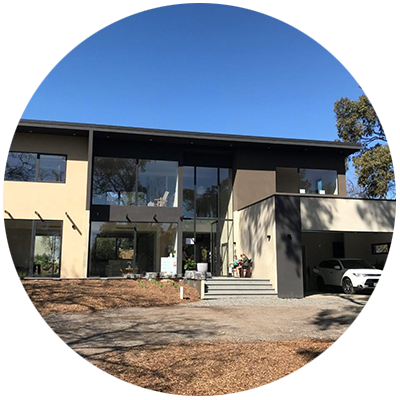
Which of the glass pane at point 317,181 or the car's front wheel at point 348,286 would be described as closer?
the car's front wheel at point 348,286

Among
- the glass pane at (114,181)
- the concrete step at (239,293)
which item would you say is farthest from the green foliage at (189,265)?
the glass pane at (114,181)

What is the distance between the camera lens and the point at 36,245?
16.5 meters

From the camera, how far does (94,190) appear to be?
57.1 ft

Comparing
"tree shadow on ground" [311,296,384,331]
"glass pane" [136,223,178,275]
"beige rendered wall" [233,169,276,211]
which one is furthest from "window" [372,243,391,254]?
"glass pane" [136,223,178,275]

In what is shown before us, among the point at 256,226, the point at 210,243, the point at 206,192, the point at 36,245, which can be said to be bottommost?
the point at 36,245

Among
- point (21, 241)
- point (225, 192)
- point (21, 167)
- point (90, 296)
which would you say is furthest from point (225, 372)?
point (21, 167)

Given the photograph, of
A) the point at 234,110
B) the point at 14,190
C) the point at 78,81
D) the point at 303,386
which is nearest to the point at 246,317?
the point at 303,386

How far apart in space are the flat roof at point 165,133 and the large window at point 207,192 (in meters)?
2.06

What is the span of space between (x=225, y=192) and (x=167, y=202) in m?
3.23

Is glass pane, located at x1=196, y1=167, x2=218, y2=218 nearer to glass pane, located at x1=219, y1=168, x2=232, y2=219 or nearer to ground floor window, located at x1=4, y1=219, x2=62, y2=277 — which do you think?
glass pane, located at x1=219, y1=168, x2=232, y2=219

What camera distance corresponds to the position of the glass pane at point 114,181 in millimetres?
17508

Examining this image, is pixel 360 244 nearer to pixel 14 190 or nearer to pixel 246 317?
pixel 246 317

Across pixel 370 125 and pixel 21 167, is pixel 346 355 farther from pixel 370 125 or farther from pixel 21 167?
pixel 370 125

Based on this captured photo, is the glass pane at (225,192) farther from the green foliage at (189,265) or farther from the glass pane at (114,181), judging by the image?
the glass pane at (114,181)
